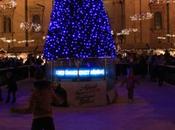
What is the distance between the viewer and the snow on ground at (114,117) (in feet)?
47.0

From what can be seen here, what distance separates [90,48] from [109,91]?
5.28ft

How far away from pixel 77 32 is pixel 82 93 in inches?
91.3

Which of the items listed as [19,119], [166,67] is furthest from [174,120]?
[166,67]

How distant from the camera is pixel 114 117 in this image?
16.1 metres

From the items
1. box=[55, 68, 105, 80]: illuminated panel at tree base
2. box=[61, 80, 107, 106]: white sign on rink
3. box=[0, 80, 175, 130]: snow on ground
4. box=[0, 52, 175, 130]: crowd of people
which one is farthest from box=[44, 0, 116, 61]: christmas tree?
box=[0, 80, 175, 130]: snow on ground

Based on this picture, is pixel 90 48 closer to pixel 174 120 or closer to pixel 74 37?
pixel 74 37

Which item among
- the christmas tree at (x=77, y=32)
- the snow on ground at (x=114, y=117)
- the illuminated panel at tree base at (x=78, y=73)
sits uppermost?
the christmas tree at (x=77, y=32)

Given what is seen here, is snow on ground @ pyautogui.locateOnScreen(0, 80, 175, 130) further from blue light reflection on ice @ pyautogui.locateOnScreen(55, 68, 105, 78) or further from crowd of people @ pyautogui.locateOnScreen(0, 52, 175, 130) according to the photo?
blue light reflection on ice @ pyautogui.locateOnScreen(55, 68, 105, 78)

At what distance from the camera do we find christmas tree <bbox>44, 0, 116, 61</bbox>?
790 inches

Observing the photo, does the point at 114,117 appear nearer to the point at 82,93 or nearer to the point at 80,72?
the point at 82,93

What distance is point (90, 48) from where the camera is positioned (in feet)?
66.1

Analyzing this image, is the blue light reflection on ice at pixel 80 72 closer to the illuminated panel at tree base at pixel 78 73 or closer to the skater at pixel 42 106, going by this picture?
the illuminated panel at tree base at pixel 78 73

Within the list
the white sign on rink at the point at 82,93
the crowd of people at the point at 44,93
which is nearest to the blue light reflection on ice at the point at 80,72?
the white sign on rink at the point at 82,93

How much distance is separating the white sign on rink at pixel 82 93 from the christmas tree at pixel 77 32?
1307mm
